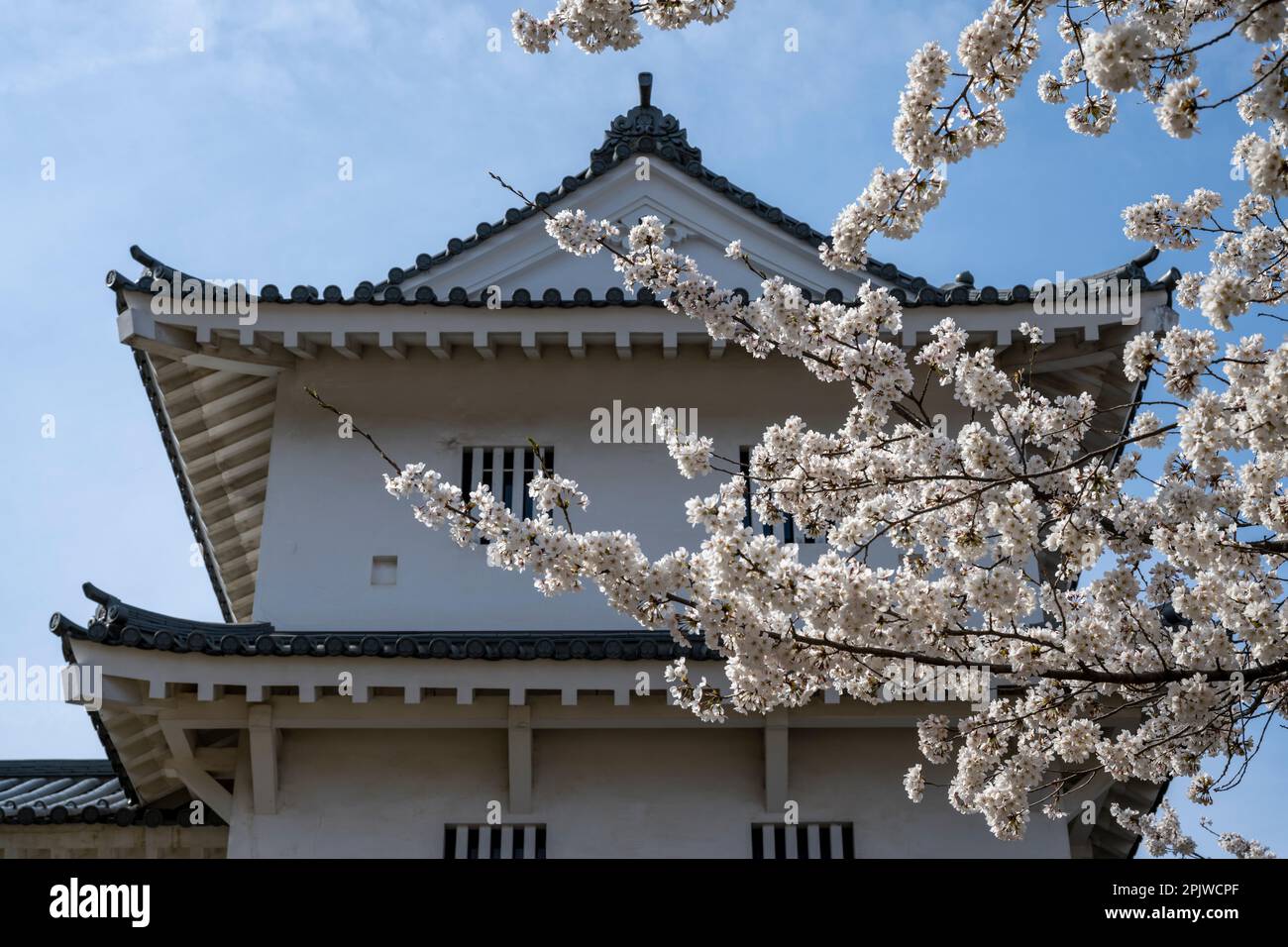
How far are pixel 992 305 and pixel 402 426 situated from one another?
15.4 ft

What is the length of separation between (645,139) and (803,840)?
6.07 metres

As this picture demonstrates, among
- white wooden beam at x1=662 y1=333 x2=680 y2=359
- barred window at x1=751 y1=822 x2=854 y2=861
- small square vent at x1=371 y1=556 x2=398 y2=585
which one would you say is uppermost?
white wooden beam at x1=662 y1=333 x2=680 y2=359

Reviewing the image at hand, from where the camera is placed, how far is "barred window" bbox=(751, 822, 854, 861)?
951 cm

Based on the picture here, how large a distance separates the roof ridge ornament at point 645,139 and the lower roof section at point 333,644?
4.70 m

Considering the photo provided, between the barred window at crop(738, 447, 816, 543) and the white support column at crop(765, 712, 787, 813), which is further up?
the barred window at crop(738, 447, 816, 543)

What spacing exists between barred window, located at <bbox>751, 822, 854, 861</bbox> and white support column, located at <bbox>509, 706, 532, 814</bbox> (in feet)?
5.26

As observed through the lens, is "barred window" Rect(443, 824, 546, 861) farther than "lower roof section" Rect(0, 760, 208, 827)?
No

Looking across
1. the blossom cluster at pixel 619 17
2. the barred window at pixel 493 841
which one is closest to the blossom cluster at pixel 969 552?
the blossom cluster at pixel 619 17

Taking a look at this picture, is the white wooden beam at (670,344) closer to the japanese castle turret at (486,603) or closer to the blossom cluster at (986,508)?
the japanese castle turret at (486,603)

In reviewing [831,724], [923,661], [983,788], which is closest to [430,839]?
[831,724]

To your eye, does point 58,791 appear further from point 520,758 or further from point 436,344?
point 436,344

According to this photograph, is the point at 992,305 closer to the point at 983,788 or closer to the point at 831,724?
the point at 831,724

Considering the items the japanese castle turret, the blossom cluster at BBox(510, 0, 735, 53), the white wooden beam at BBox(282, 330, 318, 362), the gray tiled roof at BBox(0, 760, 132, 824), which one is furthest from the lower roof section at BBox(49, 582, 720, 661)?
the blossom cluster at BBox(510, 0, 735, 53)

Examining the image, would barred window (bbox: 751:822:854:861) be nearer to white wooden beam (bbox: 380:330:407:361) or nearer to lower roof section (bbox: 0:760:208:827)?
lower roof section (bbox: 0:760:208:827)
